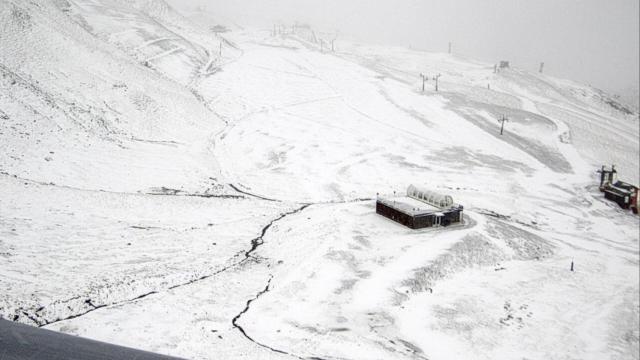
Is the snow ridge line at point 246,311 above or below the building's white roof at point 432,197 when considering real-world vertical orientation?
below

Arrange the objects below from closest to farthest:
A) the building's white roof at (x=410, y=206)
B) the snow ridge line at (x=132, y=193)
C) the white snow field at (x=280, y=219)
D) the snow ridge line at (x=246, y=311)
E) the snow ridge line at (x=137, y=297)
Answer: the snow ridge line at (x=137, y=297) < the snow ridge line at (x=246, y=311) < the white snow field at (x=280, y=219) < the snow ridge line at (x=132, y=193) < the building's white roof at (x=410, y=206)

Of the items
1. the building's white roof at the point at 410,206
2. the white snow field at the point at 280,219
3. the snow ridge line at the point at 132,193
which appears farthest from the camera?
the building's white roof at the point at 410,206

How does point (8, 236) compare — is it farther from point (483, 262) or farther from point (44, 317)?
point (483, 262)

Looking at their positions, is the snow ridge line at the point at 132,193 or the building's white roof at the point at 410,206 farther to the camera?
the building's white roof at the point at 410,206

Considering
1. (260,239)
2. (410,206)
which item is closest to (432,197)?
(410,206)

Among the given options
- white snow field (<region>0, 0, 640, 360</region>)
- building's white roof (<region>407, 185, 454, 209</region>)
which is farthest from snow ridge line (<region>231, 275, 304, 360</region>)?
building's white roof (<region>407, 185, 454, 209</region>)

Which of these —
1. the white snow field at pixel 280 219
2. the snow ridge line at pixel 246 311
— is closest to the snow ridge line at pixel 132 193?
the white snow field at pixel 280 219

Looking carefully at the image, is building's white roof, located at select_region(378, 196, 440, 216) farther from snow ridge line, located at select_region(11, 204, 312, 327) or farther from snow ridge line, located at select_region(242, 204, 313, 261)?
snow ridge line, located at select_region(11, 204, 312, 327)

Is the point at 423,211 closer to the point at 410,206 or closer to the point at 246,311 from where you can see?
the point at 410,206

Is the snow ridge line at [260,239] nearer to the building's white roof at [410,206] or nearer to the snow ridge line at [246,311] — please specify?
the snow ridge line at [246,311]
